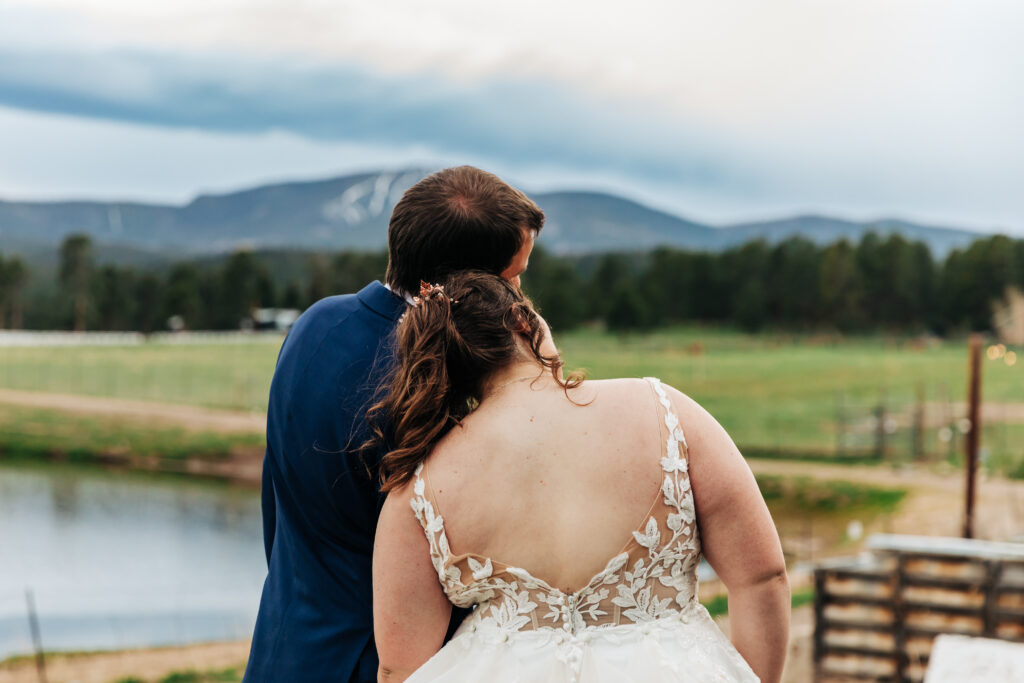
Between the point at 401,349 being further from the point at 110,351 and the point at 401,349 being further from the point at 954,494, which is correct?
the point at 110,351

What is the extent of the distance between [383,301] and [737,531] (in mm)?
748

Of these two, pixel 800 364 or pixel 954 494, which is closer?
pixel 954 494

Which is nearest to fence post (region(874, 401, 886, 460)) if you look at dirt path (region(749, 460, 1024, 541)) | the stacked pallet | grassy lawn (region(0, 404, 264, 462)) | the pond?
dirt path (region(749, 460, 1024, 541))

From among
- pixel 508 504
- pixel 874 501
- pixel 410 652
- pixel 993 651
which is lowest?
pixel 874 501

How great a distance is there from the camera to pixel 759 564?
4.68 ft

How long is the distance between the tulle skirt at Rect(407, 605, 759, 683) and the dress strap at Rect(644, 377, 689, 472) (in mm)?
297

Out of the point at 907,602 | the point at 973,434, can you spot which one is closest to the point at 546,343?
the point at 907,602

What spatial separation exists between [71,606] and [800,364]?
39724 millimetres

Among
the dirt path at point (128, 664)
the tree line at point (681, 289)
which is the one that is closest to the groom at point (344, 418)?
the dirt path at point (128, 664)

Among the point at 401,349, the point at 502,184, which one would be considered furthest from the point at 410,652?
the point at 502,184

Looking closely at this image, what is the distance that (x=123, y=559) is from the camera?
2669 cm

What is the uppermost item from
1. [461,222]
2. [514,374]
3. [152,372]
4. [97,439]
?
[461,222]

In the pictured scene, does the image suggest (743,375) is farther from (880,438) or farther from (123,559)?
(123,559)

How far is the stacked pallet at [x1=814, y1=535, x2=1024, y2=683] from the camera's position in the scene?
744 centimetres
